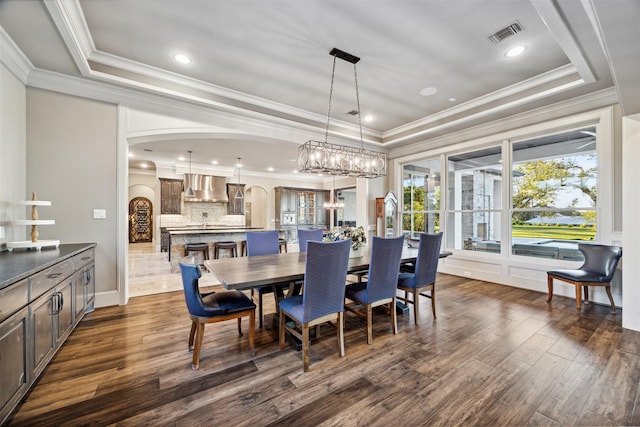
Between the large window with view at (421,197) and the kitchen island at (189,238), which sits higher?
the large window with view at (421,197)

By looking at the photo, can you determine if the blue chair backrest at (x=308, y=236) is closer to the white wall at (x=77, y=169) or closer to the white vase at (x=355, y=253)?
the white vase at (x=355, y=253)

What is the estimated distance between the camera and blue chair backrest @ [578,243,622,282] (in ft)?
10.6

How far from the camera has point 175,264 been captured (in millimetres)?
5902

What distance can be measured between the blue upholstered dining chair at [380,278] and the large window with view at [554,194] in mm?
3088

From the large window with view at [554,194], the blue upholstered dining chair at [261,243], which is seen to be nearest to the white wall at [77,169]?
the blue upholstered dining chair at [261,243]

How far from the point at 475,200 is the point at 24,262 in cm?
603

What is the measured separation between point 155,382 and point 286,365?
0.94 meters

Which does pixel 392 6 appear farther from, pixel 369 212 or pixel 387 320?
pixel 369 212

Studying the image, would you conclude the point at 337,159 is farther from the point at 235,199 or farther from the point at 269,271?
the point at 235,199

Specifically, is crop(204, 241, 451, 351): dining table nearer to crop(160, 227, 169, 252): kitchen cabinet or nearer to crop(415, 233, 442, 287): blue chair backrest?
crop(415, 233, 442, 287): blue chair backrest

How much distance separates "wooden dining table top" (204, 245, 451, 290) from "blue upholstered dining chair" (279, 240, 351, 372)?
8.0 inches

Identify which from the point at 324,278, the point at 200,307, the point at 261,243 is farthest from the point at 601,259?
the point at 200,307

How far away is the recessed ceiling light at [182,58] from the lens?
301cm

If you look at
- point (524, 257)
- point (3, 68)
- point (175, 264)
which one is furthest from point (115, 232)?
point (524, 257)
